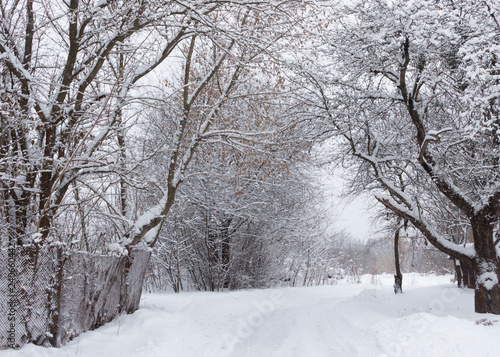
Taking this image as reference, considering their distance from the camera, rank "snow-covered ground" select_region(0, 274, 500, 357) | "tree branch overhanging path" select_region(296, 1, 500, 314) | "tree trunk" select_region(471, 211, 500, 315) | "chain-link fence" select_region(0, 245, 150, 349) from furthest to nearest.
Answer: "tree trunk" select_region(471, 211, 500, 315) → "tree branch overhanging path" select_region(296, 1, 500, 314) → "snow-covered ground" select_region(0, 274, 500, 357) → "chain-link fence" select_region(0, 245, 150, 349)

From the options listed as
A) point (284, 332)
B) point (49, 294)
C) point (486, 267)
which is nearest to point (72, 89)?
point (49, 294)

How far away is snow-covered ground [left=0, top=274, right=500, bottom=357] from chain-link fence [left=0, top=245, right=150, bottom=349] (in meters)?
0.25

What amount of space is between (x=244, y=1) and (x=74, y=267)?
16.8 feet

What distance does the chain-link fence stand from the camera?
5.69 metres

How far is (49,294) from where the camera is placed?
6.21m

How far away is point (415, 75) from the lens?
1029cm

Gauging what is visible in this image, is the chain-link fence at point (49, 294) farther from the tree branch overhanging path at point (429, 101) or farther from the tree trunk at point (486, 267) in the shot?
the tree trunk at point (486, 267)

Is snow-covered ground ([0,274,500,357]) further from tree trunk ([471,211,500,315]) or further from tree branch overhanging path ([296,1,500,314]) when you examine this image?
tree branch overhanging path ([296,1,500,314])

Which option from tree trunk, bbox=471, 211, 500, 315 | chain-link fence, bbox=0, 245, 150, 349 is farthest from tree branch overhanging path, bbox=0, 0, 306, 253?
tree trunk, bbox=471, 211, 500, 315

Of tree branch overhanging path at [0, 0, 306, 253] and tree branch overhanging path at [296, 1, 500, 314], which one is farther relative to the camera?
tree branch overhanging path at [296, 1, 500, 314]

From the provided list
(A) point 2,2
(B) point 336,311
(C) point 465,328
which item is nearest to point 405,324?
(C) point 465,328

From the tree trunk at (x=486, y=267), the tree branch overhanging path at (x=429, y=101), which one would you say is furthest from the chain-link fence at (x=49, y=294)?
the tree trunk at (x=486, y=267)

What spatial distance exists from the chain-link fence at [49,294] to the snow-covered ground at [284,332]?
0.83ft

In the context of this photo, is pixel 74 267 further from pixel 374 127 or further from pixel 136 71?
pixel 374 127
